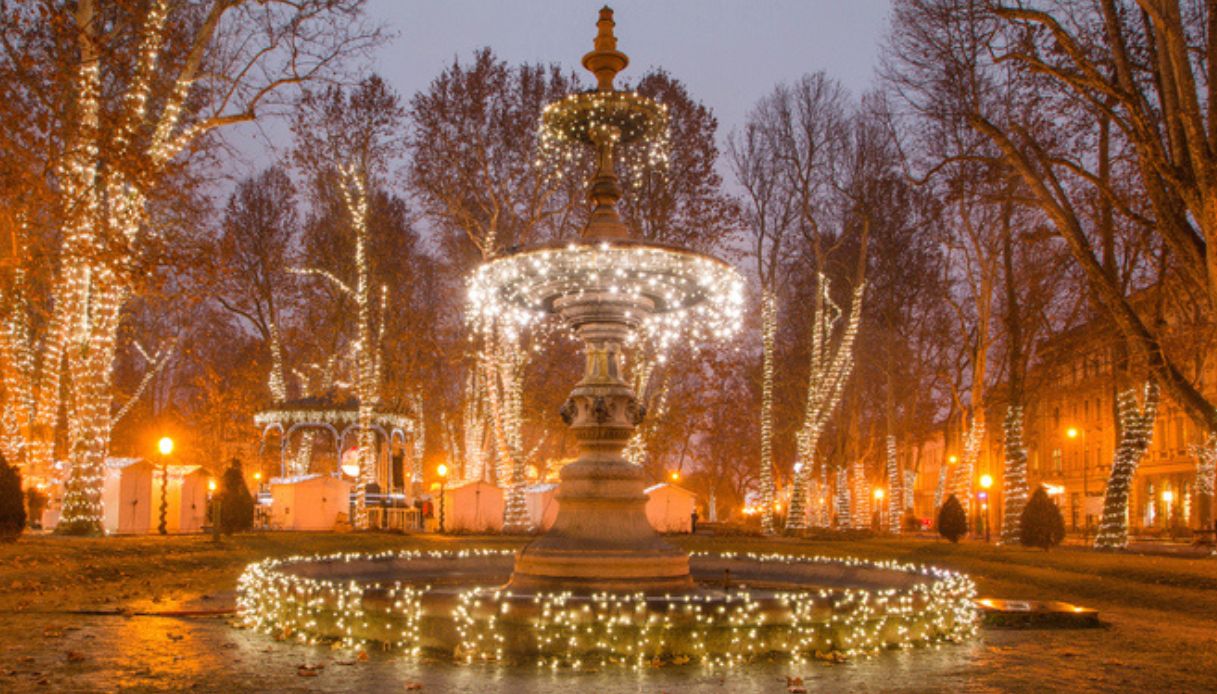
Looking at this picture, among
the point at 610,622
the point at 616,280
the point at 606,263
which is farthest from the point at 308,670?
the point at 616,280

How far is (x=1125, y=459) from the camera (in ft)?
74.5

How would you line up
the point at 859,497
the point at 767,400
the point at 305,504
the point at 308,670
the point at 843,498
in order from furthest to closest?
the point at 843,498
the point at 859,497
the point at 767,400
the point at 305,504
the point at 308,670

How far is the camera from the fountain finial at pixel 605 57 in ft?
35.3

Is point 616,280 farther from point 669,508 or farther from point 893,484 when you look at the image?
point 893,484

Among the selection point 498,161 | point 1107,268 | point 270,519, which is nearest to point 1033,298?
point 1107,268

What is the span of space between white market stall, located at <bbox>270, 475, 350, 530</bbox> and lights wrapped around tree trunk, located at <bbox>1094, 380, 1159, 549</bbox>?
21.9 meters

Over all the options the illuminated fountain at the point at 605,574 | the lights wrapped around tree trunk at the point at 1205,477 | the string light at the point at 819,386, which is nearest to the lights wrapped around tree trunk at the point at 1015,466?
the string light at the point at 819,386

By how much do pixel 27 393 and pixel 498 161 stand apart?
13.9m

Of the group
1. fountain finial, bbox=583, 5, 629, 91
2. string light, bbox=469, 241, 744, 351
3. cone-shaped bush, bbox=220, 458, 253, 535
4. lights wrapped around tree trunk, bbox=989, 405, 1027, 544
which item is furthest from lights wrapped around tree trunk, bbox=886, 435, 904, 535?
fountain finial, bbox=583, 5, 629, 91

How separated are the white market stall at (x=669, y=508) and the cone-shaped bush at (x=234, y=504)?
14833 millimetres

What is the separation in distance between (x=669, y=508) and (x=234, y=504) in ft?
53.4

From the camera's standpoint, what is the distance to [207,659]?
7230 mm

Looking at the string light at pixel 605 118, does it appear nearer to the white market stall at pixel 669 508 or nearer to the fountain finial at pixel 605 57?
the fountain finial at pixel 605 57

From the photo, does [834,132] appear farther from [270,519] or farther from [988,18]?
[270,519]
